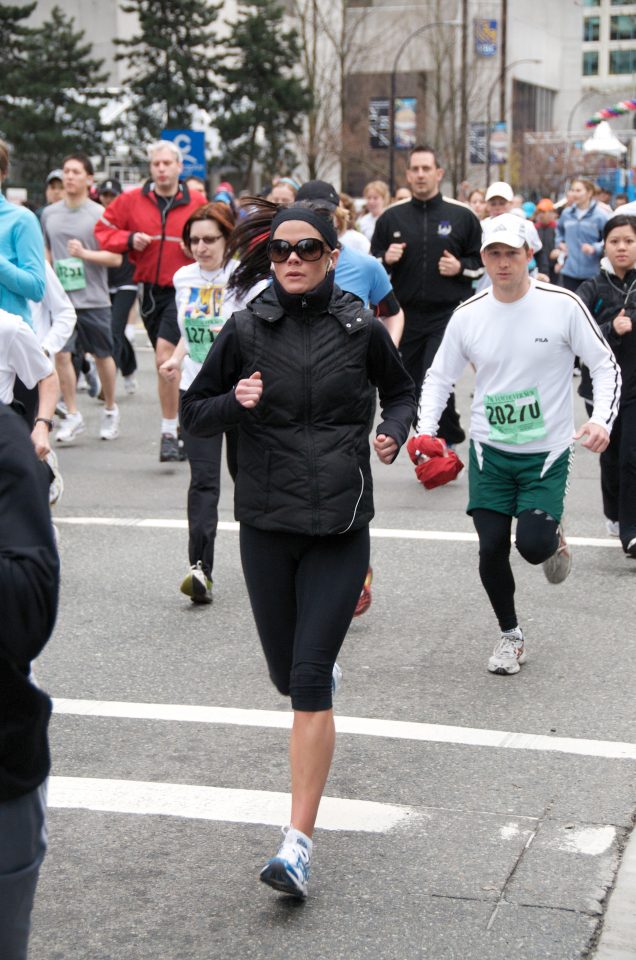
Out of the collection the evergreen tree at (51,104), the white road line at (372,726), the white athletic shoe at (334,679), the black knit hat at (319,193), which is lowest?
the white road line at (372,726)

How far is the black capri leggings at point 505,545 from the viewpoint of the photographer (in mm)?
5926

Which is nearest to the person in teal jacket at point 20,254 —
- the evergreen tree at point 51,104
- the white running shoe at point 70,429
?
the white running shoe at point 70,429

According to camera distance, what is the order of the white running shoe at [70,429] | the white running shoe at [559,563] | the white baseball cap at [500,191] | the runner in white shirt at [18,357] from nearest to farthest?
the runner in white shirt at [18,357] → the white running shoe at [559,563] → the white baseball cap at [500,191] → the white running shoe at [70,429]

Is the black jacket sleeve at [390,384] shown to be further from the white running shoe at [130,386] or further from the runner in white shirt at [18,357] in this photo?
the white running shoe at [130,386]

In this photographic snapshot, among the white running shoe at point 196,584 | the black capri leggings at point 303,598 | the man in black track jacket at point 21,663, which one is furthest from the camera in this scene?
the white running shoe at point 196,584

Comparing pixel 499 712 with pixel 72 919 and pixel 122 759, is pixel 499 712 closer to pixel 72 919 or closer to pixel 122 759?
pixel 122 759

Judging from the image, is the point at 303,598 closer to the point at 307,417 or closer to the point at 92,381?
the point at 307,417

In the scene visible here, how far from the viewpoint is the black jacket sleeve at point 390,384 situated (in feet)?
14.4

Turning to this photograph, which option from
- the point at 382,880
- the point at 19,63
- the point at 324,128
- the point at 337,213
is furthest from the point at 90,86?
the point at 382,880

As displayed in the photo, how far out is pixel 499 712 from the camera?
5.61m

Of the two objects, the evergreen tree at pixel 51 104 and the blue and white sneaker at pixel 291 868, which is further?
the evergreen tree at pixel 51 104

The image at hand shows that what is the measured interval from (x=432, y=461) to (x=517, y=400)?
0.64 metres

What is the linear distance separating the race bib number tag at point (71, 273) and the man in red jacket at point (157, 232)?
1.54 m

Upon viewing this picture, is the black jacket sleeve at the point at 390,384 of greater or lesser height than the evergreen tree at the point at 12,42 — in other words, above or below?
below
